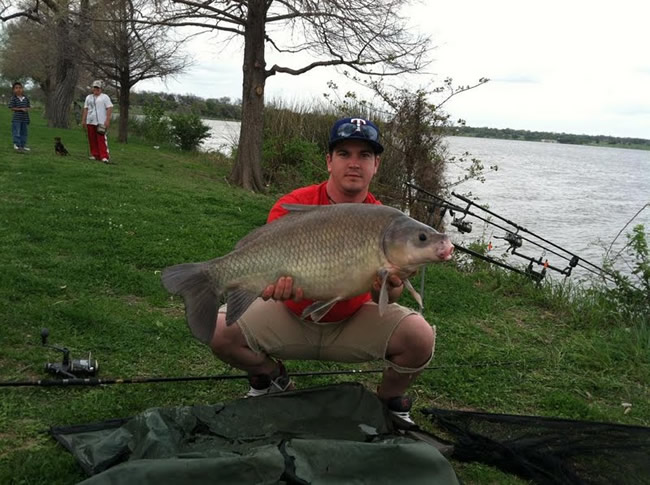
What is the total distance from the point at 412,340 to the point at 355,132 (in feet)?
3.18

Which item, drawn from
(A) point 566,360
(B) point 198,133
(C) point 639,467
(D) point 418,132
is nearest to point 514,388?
(A) point 566,360

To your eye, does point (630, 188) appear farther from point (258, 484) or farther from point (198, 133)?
point (258, 484)

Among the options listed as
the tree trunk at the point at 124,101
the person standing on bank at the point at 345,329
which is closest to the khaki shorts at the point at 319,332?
the person standing on bank at the point at 345,329

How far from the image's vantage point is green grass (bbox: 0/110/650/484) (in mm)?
2713

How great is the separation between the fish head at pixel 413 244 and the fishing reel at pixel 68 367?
170 centimetres

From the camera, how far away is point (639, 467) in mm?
2383

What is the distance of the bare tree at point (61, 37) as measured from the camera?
49.0 feet

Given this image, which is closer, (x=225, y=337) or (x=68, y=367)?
(x=225, y=337)

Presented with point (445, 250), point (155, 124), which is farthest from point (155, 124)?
point (445, 250)

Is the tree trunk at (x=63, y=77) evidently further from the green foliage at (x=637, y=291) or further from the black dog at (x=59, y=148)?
the green foliage at (x=637, y=291)

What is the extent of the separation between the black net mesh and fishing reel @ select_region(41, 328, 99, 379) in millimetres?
1800

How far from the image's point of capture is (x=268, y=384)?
2.83 m

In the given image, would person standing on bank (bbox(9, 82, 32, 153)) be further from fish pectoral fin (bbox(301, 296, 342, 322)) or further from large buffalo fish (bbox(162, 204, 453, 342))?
fish pectoral fin (bbox(301, 296, 342, 322))

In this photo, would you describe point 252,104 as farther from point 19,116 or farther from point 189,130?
point 189,130
